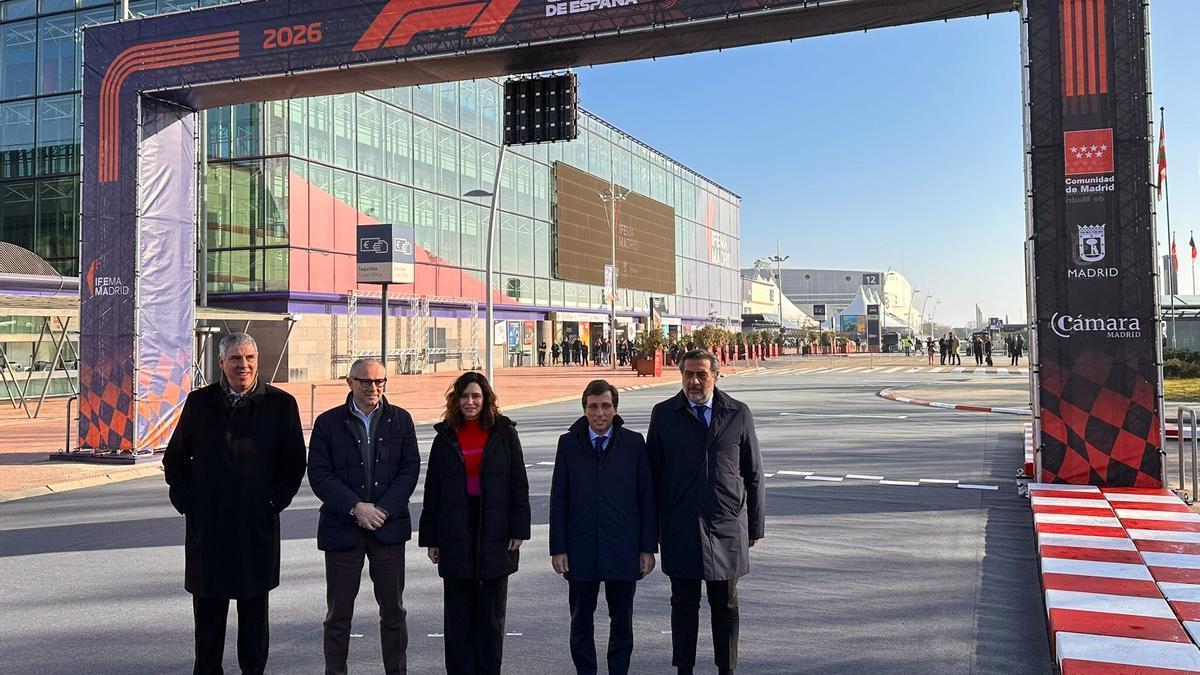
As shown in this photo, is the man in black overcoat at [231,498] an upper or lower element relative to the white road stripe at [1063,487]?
upper

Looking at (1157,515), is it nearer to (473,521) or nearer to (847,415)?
(473,521)

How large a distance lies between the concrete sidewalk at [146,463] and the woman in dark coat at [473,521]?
8.58 metres

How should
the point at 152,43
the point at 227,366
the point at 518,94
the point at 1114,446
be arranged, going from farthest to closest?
the point at 518,94, the point at 152,43, the point at 1114,446, the point at 227,366

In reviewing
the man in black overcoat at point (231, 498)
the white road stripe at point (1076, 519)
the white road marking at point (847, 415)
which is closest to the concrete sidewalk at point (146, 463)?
the white road marking at point (847, 415)

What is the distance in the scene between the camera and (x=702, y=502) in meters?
4.39

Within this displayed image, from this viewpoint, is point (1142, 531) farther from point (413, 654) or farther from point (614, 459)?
point (413, 654)

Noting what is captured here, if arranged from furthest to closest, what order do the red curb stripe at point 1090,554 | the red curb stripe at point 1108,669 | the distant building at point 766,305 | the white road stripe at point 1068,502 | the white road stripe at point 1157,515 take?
the distant building at point 766,305
the white road stripe at point 1068,502
the white road stripe at point 1157,515
the red curb stripe at point 1090,554
the red curb stripe at point 1108,669

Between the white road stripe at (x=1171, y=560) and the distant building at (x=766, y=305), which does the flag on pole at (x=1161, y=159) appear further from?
the distant building at (x=766, y=305)

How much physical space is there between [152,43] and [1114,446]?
45.7ft

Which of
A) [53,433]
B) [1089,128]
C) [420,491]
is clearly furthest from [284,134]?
[1089,128]

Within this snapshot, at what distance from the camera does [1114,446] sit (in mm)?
8719

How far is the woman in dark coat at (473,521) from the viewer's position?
425cm

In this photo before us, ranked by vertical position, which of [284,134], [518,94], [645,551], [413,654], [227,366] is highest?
[284,134]

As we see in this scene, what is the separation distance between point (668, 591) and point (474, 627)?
2071 mm
